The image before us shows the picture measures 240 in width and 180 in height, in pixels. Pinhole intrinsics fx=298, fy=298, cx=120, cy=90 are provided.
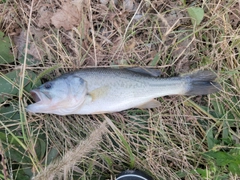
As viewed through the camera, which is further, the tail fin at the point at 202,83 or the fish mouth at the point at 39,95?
the tail fin at the point at 202,83

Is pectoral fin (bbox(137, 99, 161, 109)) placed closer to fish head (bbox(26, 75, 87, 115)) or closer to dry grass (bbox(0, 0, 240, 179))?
dry grass (bbox(0, 0, 240, 179))

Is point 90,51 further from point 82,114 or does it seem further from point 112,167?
point 112,167

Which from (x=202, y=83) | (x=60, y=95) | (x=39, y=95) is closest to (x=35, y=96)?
(x=39, y=95)

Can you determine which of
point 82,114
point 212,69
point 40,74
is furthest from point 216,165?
point 40,74

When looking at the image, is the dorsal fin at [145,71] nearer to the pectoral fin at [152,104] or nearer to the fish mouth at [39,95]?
the pectoral fin at [152,104]

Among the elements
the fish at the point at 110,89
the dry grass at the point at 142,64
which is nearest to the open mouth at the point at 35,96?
the fish at the point at 110,89

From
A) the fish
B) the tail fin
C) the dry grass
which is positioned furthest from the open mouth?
the tail fin
